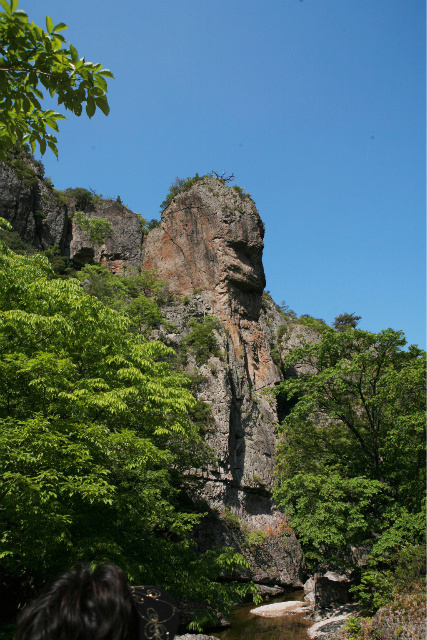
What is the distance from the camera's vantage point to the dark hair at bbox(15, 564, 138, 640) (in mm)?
1166

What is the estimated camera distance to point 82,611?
1202 millimetres

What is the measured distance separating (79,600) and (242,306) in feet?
101

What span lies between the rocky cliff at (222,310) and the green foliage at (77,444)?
1078cm

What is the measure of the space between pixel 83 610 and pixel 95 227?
3665 cm

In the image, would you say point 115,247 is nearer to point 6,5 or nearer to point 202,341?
point 202,341

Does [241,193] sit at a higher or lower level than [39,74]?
higher

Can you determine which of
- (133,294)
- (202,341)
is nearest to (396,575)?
(202,341)

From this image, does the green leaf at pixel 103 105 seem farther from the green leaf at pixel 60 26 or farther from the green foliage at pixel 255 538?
the green foliage at pixel 255 538

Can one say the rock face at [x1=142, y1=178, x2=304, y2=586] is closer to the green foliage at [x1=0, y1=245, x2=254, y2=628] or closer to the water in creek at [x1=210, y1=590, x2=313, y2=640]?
the water in creek at [x1=210, y1=590, x2=313, y2=640]

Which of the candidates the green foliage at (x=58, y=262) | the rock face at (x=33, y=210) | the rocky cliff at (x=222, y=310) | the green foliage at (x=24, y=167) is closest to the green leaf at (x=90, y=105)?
the rocky cliff at (x=222, y=310)

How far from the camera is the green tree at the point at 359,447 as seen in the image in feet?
47.1

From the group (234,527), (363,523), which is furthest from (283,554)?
(363,523)

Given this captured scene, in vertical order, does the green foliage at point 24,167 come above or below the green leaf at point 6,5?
above

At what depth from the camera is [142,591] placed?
1.53 metres
